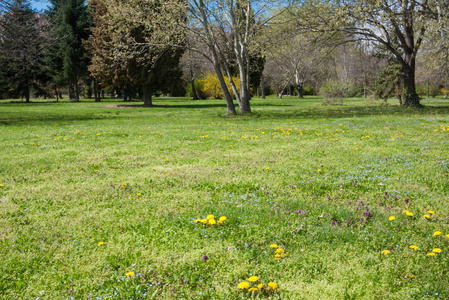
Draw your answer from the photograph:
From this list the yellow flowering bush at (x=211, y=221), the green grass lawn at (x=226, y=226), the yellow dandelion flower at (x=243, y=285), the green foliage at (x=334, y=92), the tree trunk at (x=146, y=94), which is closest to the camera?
the yellow dandelion flower at (x=243, y=285)

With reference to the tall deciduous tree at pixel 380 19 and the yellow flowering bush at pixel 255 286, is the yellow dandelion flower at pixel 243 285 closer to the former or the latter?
the yellow flowering bush at pixel 255 286

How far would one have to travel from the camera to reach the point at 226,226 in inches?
150

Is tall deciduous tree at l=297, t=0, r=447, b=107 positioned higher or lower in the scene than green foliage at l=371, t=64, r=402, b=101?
higher

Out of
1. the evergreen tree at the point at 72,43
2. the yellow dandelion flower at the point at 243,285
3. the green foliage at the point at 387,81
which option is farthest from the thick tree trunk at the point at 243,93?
the evergreen tree at the point at 72,43

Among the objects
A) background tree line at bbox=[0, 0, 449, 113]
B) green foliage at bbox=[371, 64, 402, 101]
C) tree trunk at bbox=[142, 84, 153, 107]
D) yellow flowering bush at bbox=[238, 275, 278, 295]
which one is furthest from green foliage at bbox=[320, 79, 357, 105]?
yellow flowering bush at bbox=[238, 275, 278, 295]

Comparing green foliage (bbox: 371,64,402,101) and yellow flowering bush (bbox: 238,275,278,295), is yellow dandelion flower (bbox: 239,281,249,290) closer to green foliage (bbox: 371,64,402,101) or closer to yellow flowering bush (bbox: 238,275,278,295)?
yellow flowering bush (bbox: 238,275,278,295)

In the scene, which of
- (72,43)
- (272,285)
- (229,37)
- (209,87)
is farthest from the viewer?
(209,87)

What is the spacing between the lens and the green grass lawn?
2820mm

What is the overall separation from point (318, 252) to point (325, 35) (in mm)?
18678

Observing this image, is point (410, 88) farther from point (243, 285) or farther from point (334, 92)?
point (243, 285)

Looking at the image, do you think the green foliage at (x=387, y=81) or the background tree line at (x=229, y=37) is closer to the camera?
the background tree line at (x=229, y=37)

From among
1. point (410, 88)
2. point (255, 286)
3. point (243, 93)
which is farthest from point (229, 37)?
point (255, 286)

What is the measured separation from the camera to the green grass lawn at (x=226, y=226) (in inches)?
111

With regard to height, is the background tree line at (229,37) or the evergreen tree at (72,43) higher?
the evergreen tree at (72,43)
